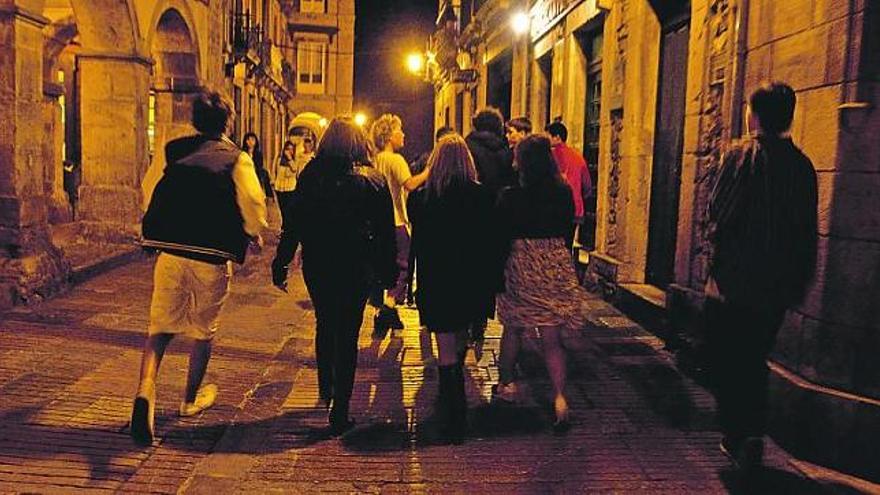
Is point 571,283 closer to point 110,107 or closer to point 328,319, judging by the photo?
point 328,319

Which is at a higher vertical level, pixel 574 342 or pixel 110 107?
pixel 110 107

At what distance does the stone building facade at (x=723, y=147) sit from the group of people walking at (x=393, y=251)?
49cm

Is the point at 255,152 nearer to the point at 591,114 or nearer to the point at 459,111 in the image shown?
the point at 591,114

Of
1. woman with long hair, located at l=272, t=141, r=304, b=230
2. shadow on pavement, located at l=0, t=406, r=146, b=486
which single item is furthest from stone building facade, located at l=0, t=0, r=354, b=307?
woman with long hair, located at l=272, t=141, r=304, b=230

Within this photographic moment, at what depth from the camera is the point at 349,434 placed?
4.63 m

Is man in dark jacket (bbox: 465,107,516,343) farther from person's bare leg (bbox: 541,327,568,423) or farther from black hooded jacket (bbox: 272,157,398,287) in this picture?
black hooded jacket (bbox: 272,157,398,287)

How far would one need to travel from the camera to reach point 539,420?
16.1 feet

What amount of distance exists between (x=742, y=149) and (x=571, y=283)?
1.37 metres

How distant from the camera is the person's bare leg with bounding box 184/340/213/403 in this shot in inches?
184

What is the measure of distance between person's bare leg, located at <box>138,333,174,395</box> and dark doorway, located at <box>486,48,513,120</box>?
45.2 ft

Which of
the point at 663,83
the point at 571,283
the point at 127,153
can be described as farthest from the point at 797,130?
the point at 127,153

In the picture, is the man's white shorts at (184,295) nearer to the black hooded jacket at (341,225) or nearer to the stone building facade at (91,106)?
the black hooded jacket at (341,225)

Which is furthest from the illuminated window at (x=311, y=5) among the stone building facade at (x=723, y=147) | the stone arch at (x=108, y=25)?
the stone arch at (x=108, y=25)

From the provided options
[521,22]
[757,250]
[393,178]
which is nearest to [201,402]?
[393,178]
